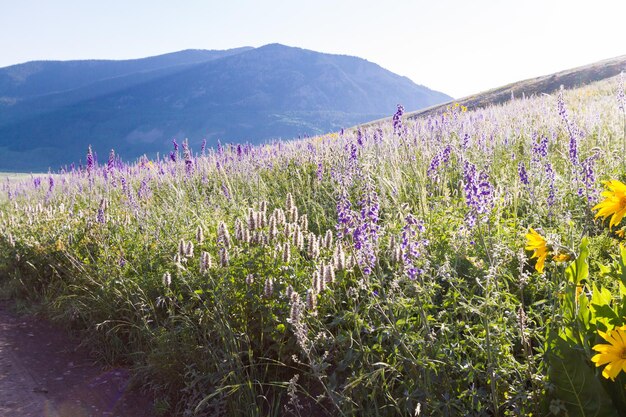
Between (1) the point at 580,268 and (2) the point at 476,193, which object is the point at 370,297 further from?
(1) the point at 580,268

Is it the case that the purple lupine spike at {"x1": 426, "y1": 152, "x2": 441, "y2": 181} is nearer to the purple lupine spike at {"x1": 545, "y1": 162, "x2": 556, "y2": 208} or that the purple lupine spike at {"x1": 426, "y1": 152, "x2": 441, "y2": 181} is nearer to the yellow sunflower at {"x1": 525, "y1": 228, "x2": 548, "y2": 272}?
the purple lupine spike at {"x1": 545, "y1": 162, "x2": 556, "y2": 208}

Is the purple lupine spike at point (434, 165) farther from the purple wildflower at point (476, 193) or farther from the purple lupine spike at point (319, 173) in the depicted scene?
the purple wildflower at point (476, 193)

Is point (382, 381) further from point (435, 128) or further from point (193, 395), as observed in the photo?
point (435, 128)

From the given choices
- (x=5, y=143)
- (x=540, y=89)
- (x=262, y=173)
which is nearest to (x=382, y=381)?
(x=262, y=173)

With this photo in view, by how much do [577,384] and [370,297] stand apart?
3.61 feet

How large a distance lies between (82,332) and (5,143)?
219279mm

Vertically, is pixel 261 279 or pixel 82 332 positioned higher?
pixel 261 279

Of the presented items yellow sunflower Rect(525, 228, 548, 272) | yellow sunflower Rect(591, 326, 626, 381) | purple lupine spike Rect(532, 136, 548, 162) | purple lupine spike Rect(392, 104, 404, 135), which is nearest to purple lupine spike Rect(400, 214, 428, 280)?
yellow sunflower Rect(525, 228, 548, 272)

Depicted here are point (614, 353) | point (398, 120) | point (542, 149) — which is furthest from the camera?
point (398, 120)

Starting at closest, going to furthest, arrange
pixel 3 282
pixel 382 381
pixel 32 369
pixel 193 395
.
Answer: pixel 382 381, pixel 193 395, pixel 32 369, pixel 3 282

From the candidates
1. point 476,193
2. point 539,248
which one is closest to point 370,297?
point 476,193

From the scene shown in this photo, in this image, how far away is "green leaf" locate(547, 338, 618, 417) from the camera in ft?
5.92

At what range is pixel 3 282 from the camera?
639 centimetres

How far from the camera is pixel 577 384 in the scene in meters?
1.83
